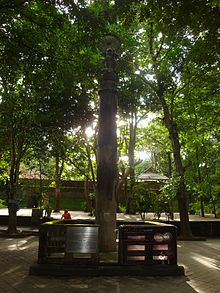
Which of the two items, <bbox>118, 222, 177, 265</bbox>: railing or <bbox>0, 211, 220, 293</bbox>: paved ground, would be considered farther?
<bbox>118, 222, 177, 265</bbox>: railing

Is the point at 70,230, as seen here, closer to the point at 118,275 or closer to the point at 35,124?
the point at 118,275

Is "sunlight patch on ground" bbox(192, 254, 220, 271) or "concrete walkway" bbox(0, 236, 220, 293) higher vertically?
"concrete walkway" bbox(0, 236, 220, 293)

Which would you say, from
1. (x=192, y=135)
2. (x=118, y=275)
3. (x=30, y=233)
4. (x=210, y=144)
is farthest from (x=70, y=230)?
(x=210, y=144)

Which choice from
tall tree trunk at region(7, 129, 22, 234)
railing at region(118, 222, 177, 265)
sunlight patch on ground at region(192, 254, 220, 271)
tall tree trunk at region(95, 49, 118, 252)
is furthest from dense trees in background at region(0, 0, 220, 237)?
sunlight patch on ground at region(192, 254, 220, 271)

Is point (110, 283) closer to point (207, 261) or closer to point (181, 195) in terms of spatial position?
point (207, 261)

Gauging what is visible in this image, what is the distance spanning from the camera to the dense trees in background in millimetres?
5975

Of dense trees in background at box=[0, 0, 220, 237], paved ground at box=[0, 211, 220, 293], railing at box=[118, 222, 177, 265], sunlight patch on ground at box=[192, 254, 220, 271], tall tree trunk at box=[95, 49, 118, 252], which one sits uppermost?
dense trees in background at box=[0, 0, 220, 237]

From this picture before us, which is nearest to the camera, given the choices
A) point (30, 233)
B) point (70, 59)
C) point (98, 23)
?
point (98, 23)

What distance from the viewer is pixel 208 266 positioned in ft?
26.7

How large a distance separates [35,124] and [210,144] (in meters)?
14.4

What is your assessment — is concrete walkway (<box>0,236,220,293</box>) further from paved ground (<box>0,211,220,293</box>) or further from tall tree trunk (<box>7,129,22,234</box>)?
tall tree trunk (<box>7,129,22,234</box>)

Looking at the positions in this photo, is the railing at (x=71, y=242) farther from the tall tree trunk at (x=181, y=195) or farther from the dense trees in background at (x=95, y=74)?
the tall tree trunk at (x=181, y=195)

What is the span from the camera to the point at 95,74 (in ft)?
41.9

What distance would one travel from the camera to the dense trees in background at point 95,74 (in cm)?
598
